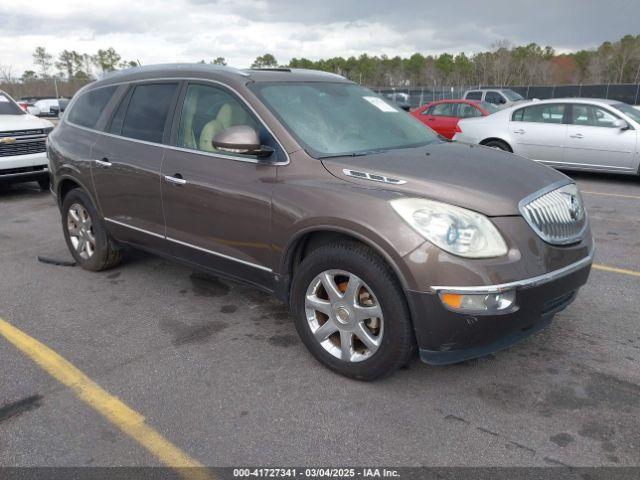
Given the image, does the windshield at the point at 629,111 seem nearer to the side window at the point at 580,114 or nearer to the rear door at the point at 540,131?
the side window at the point at 580,114

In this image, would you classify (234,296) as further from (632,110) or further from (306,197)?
(632,110)

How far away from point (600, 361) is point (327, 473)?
1.90 metres

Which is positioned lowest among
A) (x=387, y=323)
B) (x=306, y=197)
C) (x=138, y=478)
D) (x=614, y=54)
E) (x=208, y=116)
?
(x=138, y=478)

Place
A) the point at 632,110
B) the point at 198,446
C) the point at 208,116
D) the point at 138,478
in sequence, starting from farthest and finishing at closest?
the point at 632,110
the point at 208,116
the point at 198,446
the point at 138,478

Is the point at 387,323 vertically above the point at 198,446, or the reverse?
the point at 387,323

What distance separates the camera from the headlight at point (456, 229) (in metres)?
2.71

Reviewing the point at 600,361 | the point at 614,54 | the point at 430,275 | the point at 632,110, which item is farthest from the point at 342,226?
the point at 614,54

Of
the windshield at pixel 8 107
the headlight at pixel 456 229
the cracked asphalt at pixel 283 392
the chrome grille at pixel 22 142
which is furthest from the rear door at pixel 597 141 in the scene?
the windshield at pixel 8 107

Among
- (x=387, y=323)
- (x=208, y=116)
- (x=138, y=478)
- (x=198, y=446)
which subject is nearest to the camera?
(x=138, y=478)

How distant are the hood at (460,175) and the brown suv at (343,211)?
0.01 m

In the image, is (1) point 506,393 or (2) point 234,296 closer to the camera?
(1) point 506,393

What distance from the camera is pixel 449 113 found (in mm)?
14438

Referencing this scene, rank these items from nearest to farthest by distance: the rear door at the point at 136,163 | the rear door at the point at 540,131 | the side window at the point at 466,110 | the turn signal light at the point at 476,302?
1. the turn signal light at the point at 476,302
2. the rear door at the point at 136,163
3. the rear door at the point at 540,131
4. the side window at the point at 466,110

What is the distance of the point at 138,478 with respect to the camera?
7.97 ft
